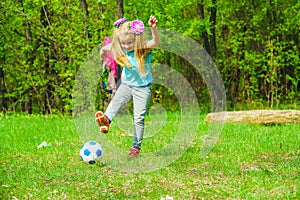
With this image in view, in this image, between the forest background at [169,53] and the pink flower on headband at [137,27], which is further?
the forest background at [169,53]

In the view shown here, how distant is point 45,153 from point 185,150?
Answer: 186 centimetres

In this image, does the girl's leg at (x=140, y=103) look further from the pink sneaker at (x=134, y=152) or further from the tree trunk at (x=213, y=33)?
the tree trunk at (x=213, y=33)

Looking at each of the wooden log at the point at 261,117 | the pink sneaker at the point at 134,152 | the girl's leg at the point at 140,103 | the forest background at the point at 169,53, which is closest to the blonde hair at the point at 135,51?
the girl's leg at the point at 140,103

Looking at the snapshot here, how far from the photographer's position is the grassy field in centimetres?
563

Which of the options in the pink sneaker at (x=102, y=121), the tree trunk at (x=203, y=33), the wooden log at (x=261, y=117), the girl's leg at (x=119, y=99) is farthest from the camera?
the tree trunk at (x=203, y=33)

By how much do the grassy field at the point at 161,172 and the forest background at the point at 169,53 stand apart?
5.44 meters

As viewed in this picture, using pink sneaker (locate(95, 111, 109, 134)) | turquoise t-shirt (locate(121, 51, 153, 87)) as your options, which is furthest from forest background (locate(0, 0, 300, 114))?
pink sneaker (locate(95, 111, 109, 134))

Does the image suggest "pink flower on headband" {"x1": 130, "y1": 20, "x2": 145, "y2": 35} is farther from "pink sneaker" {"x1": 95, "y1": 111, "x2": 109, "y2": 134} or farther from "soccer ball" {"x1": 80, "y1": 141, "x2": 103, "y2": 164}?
"soccer ball" {"x1": 80, "y1": 141, "x2": 103, "y2": 164}

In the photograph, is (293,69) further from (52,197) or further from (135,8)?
(52,197)

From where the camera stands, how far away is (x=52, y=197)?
5496 millimetres

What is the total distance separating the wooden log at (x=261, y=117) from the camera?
11.4m

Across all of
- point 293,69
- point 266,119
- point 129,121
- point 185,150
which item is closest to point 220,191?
point 185,150

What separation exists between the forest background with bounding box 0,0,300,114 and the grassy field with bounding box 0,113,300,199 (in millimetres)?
5436

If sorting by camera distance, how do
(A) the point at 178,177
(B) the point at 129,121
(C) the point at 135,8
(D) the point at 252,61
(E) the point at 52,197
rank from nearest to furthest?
1. (E) the point at 52,197
2. (A) the point at 178,177
3. (B) the point at 129,121
4. (C) the point at 135,8
5. (D) the point at 252,61
